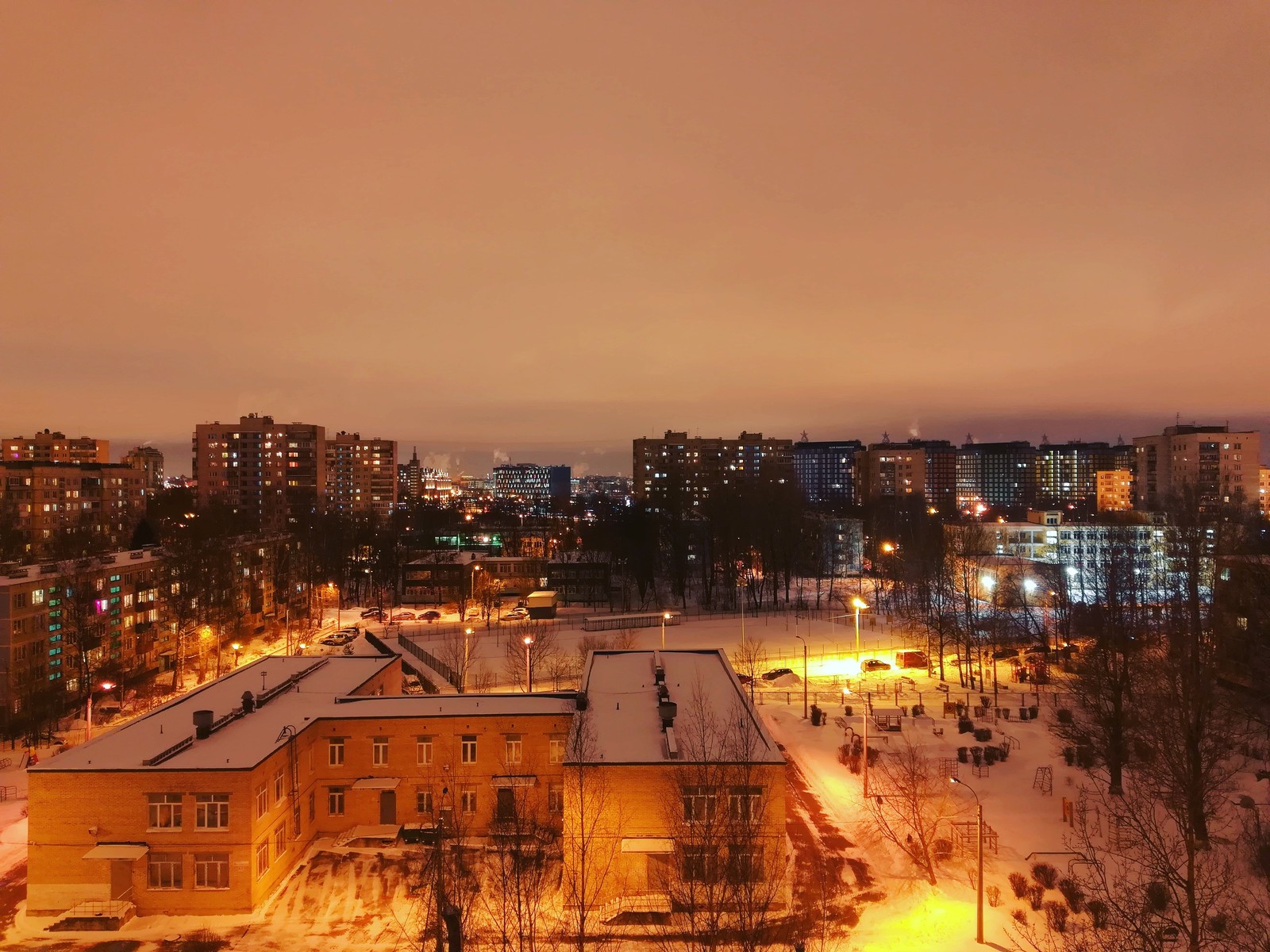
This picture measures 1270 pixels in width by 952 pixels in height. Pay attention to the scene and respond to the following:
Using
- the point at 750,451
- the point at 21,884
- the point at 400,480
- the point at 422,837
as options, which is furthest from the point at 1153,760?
the point at 400,480

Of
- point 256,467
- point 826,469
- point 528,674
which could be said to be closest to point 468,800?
point 528,674

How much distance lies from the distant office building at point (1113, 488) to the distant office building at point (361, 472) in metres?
97.0

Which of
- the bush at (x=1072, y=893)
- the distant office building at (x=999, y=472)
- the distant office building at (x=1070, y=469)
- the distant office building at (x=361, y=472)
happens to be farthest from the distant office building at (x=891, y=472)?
the bush at (x=1072, y=893)

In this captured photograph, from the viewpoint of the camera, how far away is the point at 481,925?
40.9ft

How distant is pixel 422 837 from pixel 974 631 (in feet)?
79.8

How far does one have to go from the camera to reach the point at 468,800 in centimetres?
1683

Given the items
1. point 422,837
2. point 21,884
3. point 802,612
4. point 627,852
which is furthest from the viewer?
point 802,612

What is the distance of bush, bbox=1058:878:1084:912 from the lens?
13047 millimetres

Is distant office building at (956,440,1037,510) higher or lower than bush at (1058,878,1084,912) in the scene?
higher

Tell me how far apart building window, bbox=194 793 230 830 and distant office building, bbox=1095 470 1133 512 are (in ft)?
352

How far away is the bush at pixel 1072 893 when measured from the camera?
1305cm

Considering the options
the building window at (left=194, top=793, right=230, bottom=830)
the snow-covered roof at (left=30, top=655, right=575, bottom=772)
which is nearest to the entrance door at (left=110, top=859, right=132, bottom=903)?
the building window at (left=194, top=793, right=230, bottom=830)

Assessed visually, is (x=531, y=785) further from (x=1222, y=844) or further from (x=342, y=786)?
(x=1222, y=844)

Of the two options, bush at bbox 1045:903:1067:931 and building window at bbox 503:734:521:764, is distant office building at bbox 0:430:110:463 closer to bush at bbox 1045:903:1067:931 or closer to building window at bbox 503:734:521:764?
building window at bbox 503:734:521:764
